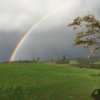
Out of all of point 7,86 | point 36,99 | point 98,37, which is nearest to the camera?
point 98,37

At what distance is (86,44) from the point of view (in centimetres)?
3050

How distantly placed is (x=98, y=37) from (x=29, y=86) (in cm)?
1564

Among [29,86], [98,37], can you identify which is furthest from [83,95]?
[98,37]

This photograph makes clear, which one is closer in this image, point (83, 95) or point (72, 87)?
point (83, 95)

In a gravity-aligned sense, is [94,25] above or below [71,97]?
above

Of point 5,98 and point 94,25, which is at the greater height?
point 94,25

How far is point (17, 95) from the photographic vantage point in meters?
37.7

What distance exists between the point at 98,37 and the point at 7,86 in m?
16.2

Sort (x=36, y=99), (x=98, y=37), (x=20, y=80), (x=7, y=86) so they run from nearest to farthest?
1. (x=98, y=37)
2. (x=36, y=99)
3. (x=7, y=86)
4. (x=20, y=80)

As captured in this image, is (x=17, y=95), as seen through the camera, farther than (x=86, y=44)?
Yes

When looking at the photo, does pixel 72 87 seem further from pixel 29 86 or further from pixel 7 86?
pixel 7 86

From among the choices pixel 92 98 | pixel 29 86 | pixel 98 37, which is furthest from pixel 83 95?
pixel 98 37

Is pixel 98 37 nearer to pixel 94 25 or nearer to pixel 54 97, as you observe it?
pixel 94 25

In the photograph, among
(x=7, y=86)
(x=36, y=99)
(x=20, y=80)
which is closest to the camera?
(x=36, y=99)
